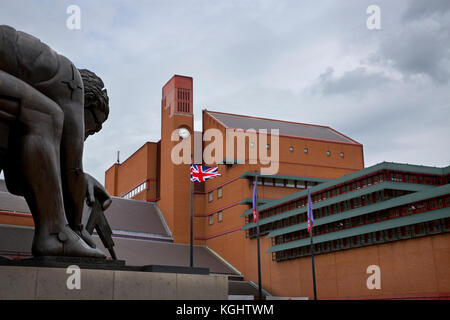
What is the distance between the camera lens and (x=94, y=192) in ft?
26.1

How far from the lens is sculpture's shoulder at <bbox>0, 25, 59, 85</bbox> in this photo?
5.42 meters

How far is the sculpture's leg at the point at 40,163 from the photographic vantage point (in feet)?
17.7

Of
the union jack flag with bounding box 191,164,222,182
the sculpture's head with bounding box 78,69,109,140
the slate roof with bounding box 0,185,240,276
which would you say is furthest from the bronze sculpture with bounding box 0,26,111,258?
the slate roof with bounding box 0,185,240,276

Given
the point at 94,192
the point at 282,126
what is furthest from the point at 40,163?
the point at 282,126

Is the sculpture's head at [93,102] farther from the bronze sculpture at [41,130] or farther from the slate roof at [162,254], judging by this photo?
the slate roof at [162,254]

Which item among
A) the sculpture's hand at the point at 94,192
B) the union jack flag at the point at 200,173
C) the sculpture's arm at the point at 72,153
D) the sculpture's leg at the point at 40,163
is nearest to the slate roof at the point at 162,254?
the union jack flag at the point at 200,173

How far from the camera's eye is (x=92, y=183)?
7684mm

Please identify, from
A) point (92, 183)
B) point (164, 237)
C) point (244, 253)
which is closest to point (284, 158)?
point (244, 253)

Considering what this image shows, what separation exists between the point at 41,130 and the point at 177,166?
4775cm

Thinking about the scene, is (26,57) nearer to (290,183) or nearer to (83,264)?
(83,264)

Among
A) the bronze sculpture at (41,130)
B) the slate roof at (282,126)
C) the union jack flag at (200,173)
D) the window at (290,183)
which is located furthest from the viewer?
the slate roof at (282,126)

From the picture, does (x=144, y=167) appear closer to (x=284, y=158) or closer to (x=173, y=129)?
(x=173, y=129)

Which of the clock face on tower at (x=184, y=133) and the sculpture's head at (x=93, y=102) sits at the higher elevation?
the clock face on tower at (x=184, y=133)

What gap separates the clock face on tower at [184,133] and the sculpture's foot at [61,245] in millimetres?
47071
